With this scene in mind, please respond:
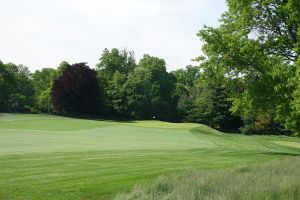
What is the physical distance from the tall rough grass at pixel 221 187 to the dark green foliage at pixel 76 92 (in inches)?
2955

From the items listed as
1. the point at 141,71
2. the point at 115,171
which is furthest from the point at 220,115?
the point at 115,171

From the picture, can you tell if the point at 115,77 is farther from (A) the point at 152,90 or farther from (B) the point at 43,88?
(B) the point at 43,88

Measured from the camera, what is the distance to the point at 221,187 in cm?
1170

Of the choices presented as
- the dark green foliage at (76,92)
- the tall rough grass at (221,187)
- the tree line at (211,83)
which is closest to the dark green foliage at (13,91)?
the tree line at (211,83)

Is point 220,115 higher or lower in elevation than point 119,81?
lower

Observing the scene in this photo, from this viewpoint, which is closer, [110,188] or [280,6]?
[110,188]

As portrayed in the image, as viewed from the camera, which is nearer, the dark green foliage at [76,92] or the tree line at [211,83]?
the tree line at [211,83]

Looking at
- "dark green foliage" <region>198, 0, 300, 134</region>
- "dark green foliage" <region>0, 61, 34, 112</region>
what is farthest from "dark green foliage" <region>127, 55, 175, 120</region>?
"dark green foliage" <region>198, 0, 300, 134</region>

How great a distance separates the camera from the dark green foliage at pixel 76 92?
8750cm

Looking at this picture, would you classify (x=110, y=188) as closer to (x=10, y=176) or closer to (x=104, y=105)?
(x=10, y=176)

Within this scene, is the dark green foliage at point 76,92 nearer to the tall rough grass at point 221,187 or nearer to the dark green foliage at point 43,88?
the dark green foliage at point 43,88

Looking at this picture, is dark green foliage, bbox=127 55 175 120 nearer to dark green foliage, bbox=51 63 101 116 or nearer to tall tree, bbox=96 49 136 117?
tall tree, bbox=96 49 136 117

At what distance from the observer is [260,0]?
28266 mm

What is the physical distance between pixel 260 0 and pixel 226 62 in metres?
4.39
